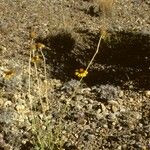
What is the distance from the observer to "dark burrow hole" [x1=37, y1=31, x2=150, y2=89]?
236 inches

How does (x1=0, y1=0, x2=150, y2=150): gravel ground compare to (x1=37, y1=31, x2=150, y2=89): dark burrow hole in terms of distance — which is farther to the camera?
(x1=37, y1=31, x2=150, y2=89): dark burrow hole

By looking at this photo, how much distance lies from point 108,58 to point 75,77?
0.73m

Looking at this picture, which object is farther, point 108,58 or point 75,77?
point 108,58

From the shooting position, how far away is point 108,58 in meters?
6.57

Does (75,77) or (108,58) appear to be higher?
(108,58)

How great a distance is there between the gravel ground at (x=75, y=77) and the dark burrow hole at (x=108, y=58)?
0.04 ft

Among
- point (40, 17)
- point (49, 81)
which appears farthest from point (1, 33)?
point (49, 81)

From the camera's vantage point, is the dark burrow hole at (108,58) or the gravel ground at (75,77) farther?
the dark burrow hole at (108,58)

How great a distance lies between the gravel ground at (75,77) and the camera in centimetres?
486

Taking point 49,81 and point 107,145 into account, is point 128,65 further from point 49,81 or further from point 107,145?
point 107,145

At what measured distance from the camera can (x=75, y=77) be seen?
6.10 metres

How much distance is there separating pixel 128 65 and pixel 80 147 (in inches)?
78.4

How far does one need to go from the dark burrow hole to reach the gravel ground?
13 mm

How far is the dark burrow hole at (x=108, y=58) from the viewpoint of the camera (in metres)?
5.99
